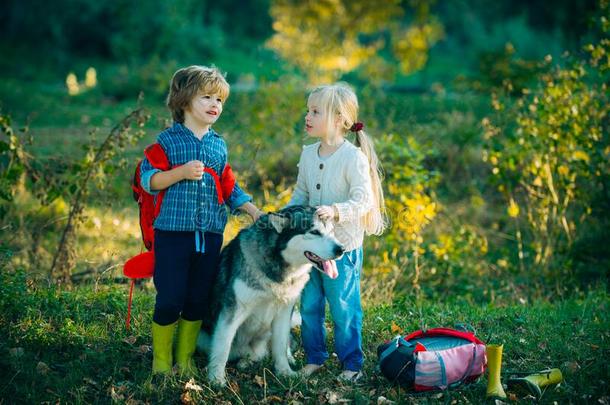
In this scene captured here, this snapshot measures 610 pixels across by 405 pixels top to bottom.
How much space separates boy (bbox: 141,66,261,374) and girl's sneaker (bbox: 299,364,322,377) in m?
0.74

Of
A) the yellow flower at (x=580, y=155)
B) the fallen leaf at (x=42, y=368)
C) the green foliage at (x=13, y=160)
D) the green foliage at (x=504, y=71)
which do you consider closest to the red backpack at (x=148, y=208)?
the fallen leaf at (x=42, y=368)

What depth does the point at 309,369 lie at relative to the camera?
13.3 feet

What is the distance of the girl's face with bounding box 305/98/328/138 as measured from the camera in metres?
3.80

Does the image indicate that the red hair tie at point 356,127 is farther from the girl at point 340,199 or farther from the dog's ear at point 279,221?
the dog's ear at point 279,221

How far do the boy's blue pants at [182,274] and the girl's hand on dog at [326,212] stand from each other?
2.40 ft

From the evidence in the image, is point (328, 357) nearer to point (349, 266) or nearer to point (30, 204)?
point (349, 266)

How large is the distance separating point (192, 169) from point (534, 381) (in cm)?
239

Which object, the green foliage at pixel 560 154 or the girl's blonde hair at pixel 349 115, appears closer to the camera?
the girl's blonde hair at pixel 349 115

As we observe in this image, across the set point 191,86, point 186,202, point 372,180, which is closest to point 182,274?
point 186,202

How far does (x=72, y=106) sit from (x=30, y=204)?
9283 mm

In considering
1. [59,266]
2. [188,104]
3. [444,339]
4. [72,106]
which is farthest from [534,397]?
[72,106]

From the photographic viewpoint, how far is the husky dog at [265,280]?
3607 mm

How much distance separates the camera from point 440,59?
26.8m

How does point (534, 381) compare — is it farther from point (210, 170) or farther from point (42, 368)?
point (42, 368)
